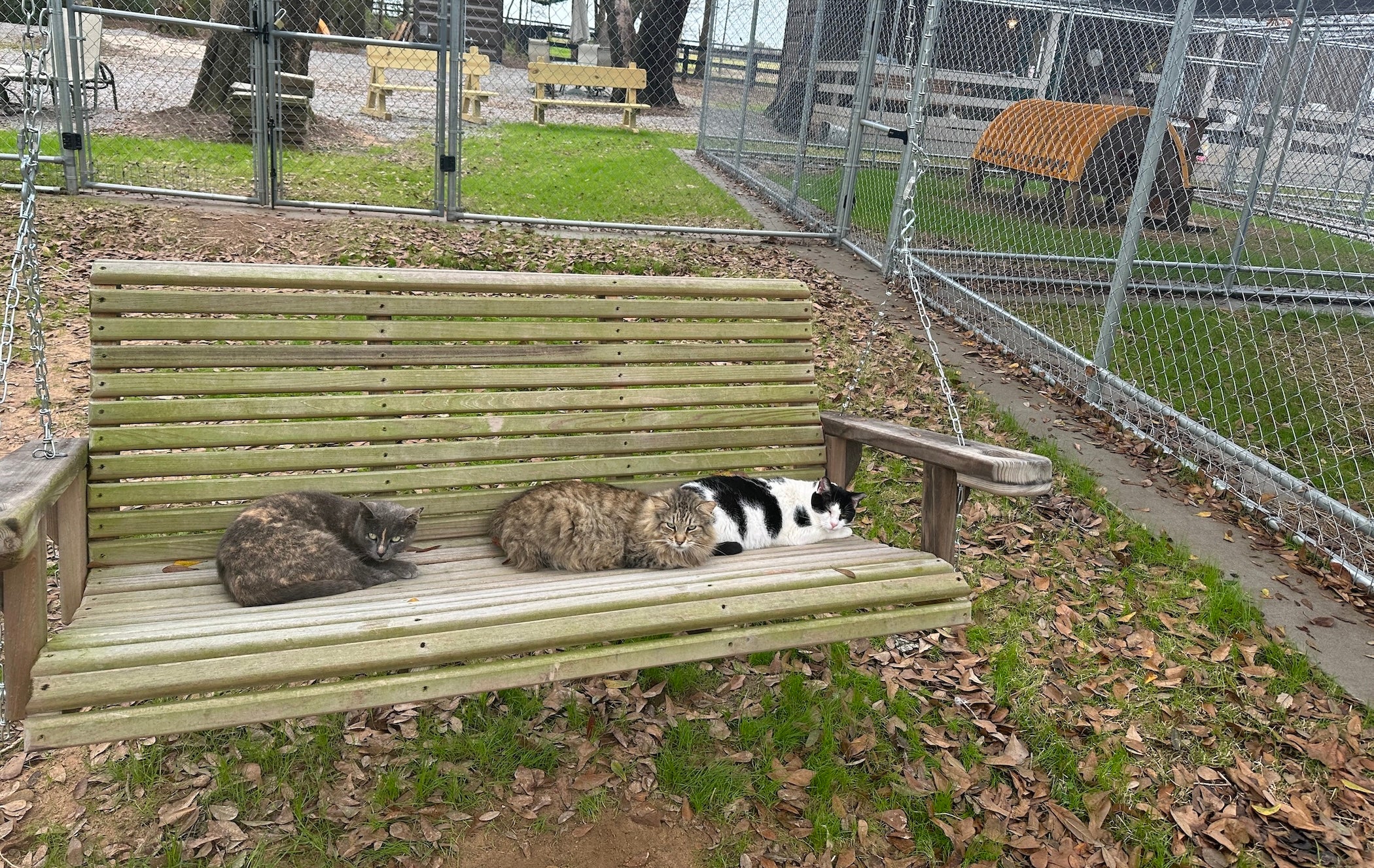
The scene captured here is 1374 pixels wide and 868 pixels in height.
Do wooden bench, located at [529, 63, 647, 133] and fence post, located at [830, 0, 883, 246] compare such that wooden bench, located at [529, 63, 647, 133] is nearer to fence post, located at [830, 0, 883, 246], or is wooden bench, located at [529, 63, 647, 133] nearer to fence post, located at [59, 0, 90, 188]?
fence post, located at [830, 0, 883, 246]

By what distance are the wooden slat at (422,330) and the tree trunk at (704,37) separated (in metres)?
9.85

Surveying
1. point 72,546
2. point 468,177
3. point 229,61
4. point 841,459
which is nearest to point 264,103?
point 468,177

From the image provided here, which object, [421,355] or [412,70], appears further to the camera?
[412,70]

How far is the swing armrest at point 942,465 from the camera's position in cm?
296

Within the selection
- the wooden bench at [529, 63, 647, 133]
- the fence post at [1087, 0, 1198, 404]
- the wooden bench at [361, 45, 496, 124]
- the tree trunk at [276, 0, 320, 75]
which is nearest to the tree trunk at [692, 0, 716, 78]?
the wooden bench at [529, 63, 647, 133]

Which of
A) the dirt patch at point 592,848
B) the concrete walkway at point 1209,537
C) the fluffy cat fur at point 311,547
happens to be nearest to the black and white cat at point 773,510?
the dirt patch at point 592,848

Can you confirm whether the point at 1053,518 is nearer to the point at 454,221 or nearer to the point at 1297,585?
the point at 1297,585

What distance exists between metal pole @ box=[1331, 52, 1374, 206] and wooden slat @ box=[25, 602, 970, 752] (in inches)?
331

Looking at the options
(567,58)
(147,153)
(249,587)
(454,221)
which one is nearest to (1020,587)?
(249,587)

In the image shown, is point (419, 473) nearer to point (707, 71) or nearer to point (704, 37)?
point (707, 71)

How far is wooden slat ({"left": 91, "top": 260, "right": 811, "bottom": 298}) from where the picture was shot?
115 inches

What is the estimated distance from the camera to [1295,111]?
29.6 ft

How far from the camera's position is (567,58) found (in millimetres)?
23391

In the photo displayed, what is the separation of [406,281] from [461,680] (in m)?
1.51
